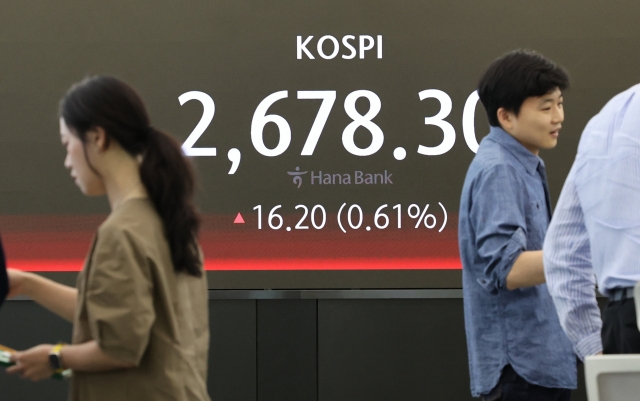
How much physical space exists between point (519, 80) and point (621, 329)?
2.92 ft

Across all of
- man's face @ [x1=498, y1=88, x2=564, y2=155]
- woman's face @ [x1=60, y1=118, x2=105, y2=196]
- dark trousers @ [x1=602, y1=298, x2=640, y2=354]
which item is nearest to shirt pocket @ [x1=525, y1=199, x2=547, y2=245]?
man's face @ [x1=498, y1=88, x2=564, y2=155]

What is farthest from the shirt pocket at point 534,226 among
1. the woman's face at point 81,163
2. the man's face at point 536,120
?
the woman's face at point 81,163

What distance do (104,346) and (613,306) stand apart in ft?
2.91

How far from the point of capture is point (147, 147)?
1.67 meters

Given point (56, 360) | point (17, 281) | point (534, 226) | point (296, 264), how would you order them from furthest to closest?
point (296, 264) → point (534, 226) → point (17, 281) → point (56, 360)

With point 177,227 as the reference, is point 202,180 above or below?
above

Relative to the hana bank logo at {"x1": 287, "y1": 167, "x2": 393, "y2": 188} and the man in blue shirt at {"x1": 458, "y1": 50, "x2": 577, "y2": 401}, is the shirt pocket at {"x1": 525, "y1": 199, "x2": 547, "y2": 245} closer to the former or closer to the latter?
the man in blue shirt at {"x1": 458, "y1": 50, "x2": 577, "y2": 401}

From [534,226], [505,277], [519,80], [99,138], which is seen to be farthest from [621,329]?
[99,138]

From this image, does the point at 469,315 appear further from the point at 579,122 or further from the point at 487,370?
the point at 579,122

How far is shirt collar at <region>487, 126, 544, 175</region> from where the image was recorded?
2.16 meters

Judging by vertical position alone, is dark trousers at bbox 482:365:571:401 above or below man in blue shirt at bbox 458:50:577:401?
below

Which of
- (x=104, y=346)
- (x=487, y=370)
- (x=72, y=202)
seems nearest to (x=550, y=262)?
(x=487, y=370)

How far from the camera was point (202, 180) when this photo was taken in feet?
11.6

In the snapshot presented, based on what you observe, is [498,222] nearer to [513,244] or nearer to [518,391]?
[513,244]
